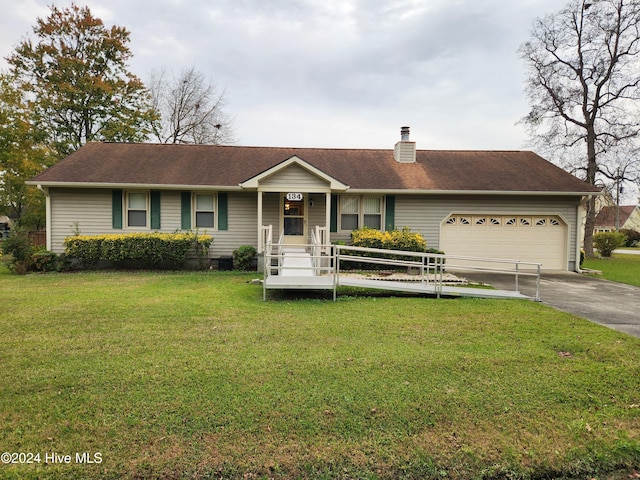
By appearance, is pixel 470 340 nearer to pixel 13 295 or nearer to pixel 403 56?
pixel 13 295

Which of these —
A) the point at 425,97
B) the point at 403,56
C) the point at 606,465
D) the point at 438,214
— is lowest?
the point at 606,465

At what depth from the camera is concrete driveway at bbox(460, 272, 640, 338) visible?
22.1ft

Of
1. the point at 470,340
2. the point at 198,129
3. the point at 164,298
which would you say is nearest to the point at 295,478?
the point at 470,340

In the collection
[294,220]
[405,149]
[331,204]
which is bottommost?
[294,220]

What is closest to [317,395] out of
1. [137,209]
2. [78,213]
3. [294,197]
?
[294,197]

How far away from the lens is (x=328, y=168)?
14523mm

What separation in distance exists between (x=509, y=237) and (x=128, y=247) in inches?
534

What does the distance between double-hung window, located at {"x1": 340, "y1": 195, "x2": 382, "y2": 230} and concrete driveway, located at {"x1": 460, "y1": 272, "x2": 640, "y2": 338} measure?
12.7ft

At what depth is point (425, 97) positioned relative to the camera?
17344 millimetres

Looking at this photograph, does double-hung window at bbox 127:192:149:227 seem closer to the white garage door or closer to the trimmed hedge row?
the trimmed hedge row

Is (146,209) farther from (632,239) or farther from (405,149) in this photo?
(632,239)

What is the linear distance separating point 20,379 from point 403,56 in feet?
54.4

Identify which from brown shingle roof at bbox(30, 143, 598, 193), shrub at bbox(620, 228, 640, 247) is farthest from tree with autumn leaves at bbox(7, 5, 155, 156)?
shrub at bbox(620, 228, 640, 247)

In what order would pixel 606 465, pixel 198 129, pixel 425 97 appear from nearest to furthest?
1. pixel 606 465
2. pixel 425 97
3. pixel 198 129
